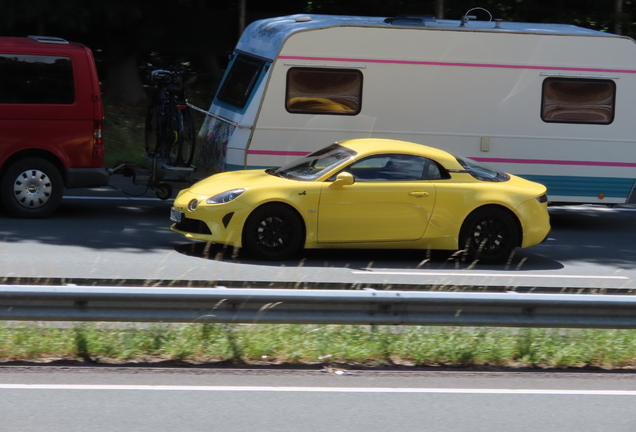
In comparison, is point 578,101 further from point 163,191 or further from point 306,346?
point 306,346

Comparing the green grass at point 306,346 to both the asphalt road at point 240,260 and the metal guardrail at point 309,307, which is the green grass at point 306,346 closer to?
the metal guardrail at point 309,307

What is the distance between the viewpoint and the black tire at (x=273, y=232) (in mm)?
9906

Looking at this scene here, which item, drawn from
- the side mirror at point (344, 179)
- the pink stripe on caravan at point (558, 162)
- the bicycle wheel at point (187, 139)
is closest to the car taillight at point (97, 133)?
the bicycle wheel at point (187, 139)

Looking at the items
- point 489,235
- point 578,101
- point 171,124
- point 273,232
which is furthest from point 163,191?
point 578,101

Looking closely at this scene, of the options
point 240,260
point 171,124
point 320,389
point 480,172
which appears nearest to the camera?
point 320,389

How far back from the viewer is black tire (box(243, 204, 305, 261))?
991 cm

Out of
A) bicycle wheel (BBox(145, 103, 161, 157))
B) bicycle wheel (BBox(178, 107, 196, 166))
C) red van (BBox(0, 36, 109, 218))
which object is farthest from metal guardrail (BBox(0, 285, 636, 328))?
bicycle wheel (BBox(145, 103, 161, 157))

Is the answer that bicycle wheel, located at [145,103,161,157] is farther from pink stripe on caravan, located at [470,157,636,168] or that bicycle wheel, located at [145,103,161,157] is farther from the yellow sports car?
pink stripe on caravan, located at [470,157,636,168]

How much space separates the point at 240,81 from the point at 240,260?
12.8ft

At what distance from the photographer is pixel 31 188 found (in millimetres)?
11844

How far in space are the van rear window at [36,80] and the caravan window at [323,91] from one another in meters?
2.77

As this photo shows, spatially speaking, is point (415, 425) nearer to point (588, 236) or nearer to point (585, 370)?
point (585, 370)

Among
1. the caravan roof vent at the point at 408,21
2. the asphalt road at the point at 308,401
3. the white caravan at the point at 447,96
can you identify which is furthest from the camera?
the caravan roof vent at the point at 408,21

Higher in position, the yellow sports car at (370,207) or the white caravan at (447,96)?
the white caravan at (447,96)
